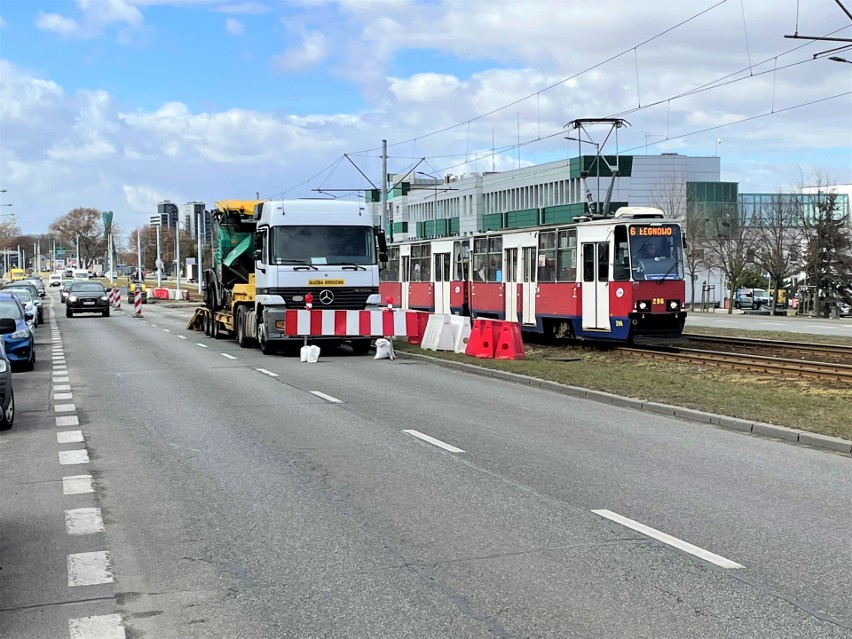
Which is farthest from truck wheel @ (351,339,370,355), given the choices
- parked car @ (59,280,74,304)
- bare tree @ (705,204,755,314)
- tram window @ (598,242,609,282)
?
bare tree @ (705,204,755,314)

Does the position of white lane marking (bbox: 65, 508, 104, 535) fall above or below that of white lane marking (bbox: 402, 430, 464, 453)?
above

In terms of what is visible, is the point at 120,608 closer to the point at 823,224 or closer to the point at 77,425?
the point at 77,425

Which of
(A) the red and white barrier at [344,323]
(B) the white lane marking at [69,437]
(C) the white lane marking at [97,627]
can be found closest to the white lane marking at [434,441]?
(B) the white lane marking at [69,437]

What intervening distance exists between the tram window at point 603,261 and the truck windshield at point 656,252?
0.61 m

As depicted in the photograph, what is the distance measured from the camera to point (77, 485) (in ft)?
28.8

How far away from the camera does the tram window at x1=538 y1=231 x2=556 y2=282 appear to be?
1047 inches

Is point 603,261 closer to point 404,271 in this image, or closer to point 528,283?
point 528,283

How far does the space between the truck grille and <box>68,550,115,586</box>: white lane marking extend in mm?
17304

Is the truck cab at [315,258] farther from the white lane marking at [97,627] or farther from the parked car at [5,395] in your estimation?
the white lane marking at [97,627]

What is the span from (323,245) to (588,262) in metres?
6.38

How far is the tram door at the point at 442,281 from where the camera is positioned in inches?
1355

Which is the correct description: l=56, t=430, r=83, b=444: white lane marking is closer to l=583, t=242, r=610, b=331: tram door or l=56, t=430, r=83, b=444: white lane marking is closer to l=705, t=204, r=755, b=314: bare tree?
l=583, t=242, r=610, b=331: tram door

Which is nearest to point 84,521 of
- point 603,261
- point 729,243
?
point 603,261

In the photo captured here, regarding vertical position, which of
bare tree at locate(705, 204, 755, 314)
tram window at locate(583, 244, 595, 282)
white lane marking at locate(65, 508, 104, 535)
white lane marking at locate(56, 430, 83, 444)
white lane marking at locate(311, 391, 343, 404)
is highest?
bare tree at locate(705, 204, 755, 314)
